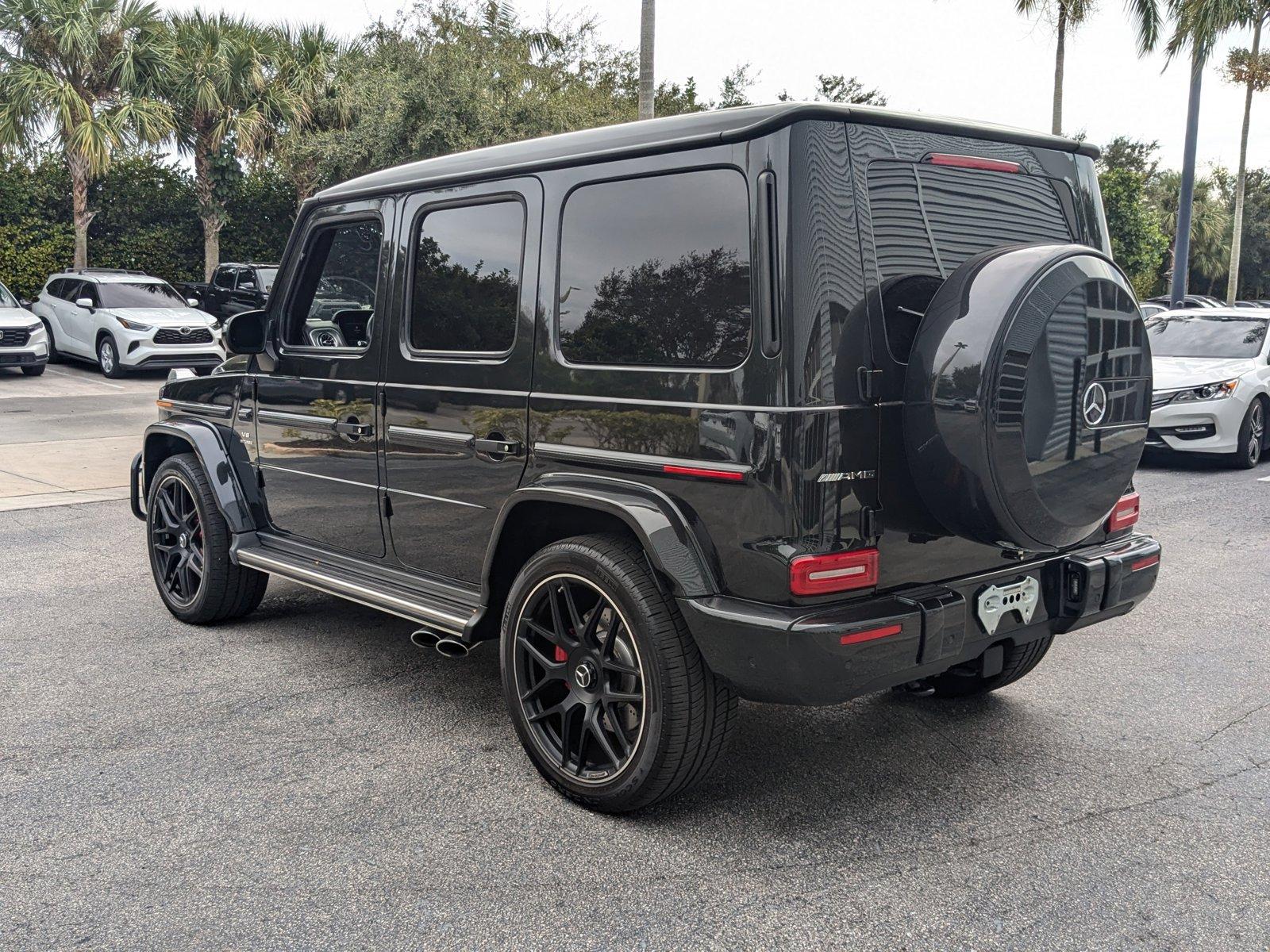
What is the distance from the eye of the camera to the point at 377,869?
10.1 feet

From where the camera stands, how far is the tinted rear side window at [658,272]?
122 inches

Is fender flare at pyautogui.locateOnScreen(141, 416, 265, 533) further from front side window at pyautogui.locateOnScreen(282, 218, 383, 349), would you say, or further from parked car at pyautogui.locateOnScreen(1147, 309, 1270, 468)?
parked car at pyautogui.locateOnScreen(1147, 309, 1270, 468)

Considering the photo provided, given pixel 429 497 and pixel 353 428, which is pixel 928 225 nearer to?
pixel 429 497

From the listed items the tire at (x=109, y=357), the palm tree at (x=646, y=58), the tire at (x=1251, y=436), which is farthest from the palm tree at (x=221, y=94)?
the tire at (x=1251, y=436)

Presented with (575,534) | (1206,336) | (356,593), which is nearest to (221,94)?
(1206,336)

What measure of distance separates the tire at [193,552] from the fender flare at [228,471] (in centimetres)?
8

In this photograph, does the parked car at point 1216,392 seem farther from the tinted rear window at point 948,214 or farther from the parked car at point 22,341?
the parked car at point 22,341

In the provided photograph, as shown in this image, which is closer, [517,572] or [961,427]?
[961,427]

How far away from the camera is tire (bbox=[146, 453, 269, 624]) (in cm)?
514

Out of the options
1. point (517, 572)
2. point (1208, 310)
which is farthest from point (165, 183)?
point (517, 572)

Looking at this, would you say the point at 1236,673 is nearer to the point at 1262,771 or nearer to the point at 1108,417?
the point at 1262,771

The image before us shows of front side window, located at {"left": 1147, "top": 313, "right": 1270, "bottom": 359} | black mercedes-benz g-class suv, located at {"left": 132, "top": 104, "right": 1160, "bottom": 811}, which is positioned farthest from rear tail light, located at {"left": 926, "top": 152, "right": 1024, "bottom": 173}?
front side window, located at {"left": 1147, "top": 313, "right": 1270, "bottom": 359}

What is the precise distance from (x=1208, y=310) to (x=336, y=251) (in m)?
10.5

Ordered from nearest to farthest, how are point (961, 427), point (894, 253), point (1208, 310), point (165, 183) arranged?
point (961, 427) → point (894, 253) → point (1208, 310) → point (165, 183)
